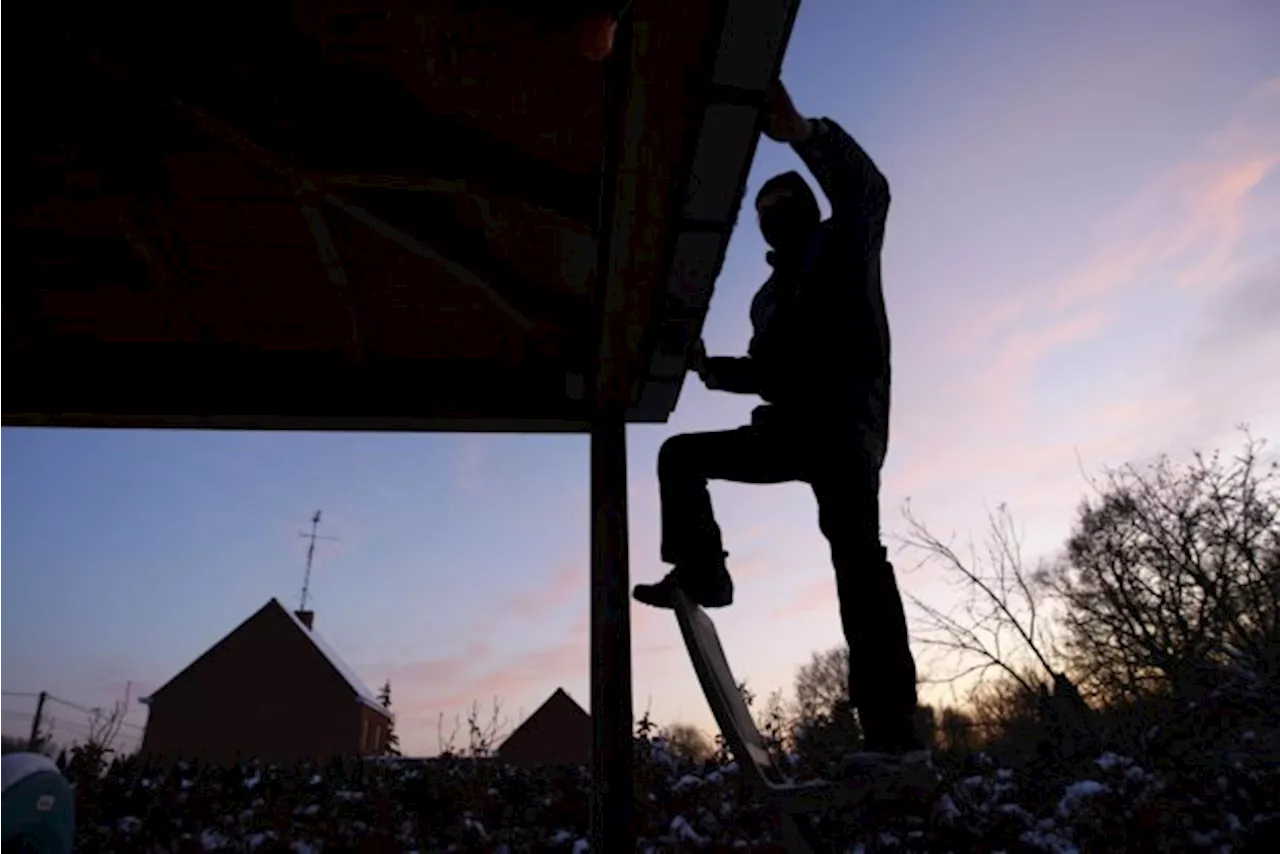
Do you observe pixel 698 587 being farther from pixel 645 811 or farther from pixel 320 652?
pixel 320 652

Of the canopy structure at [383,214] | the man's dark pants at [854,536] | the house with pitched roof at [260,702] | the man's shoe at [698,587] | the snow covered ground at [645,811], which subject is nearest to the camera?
the canopy structure at [383,214]

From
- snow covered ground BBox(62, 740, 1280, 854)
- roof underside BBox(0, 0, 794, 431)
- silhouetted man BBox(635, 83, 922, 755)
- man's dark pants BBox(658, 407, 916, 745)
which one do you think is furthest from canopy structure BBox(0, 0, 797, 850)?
snow covered ground BBox(62, 740, 1280, 854)

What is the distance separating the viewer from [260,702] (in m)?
27.4

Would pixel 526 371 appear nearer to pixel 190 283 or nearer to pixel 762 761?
pixel 190 283

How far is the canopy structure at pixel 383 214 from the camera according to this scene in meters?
2.16

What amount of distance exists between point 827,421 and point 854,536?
389 millimetres

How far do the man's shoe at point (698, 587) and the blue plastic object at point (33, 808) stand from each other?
5.99 ft

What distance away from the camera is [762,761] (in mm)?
2713

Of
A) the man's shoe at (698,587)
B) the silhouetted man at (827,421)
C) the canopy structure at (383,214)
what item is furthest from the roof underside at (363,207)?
the man's shoe at (698,587)

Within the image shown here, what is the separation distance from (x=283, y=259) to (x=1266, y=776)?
7.67 m

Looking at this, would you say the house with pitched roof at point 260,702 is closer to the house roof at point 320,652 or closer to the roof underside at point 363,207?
the house roof at point 320,652

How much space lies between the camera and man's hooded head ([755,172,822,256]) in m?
2.86

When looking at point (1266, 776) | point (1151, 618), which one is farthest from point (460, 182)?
point (1151, 618)

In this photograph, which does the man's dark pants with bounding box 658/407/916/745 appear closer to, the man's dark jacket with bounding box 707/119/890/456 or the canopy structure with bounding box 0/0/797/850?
the man's dark jacket with bounding box 707/119/890/456
